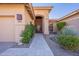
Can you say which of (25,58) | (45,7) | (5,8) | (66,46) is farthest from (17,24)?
(45,7)

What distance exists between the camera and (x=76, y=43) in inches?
359

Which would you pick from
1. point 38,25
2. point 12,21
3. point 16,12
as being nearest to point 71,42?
point 16,12

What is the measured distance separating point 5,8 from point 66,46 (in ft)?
17.1

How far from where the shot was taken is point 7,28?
12.1 m

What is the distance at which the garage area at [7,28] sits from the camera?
39.3ft

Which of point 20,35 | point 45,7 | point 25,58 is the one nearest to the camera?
point 25,58

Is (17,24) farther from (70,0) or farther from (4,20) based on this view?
(70,0)

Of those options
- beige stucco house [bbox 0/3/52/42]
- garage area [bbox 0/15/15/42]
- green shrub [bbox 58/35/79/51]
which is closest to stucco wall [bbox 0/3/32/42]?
beige stucco house [bbox 0/3/52/42]

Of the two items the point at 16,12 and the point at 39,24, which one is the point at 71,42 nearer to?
the point at 16,12

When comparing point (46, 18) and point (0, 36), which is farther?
point (46, 18)

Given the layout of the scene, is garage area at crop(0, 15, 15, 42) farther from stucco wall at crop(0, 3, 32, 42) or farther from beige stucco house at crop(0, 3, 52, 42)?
stucco wall at crop(0, 3, 32, 42)

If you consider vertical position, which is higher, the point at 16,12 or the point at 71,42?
the point at 16,12

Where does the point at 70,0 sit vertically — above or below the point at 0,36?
above

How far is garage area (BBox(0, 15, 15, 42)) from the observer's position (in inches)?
472
